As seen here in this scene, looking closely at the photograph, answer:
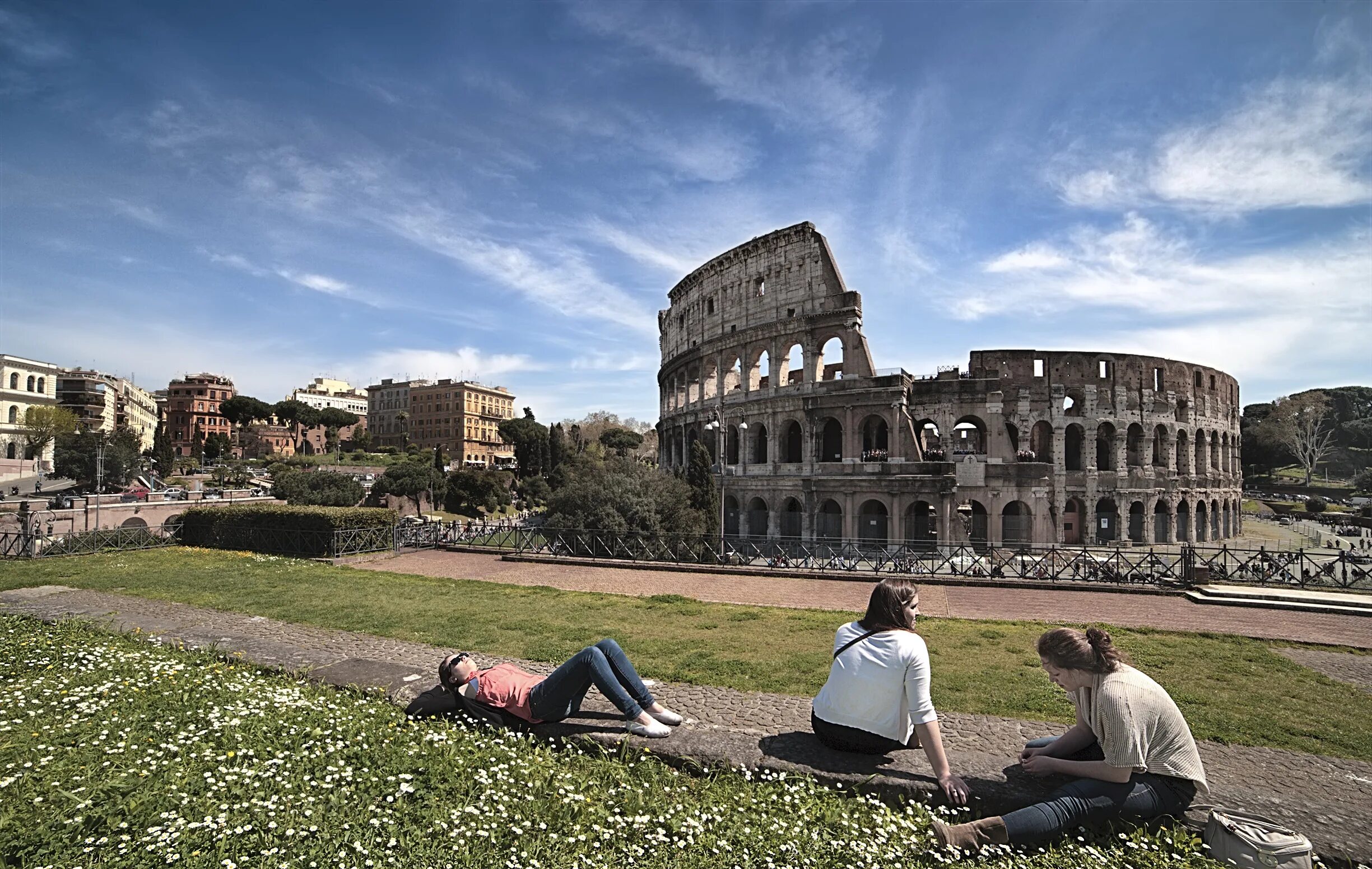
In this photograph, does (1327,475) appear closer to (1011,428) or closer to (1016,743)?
(1011,428)

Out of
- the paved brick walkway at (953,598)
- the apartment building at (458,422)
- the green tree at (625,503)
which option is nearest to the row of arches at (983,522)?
the green tree at (625,503)

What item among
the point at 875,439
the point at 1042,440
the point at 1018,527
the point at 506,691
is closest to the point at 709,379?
the point at 875,439

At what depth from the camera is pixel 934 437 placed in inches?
1494

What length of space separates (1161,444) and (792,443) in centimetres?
2051

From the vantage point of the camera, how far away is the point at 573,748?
439 cm

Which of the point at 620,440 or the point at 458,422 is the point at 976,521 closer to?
the point at 620,440

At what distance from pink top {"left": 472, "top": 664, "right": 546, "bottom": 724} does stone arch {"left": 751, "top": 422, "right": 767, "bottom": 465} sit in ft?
102

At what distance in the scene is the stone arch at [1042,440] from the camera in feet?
104

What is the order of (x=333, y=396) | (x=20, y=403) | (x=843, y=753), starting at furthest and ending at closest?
1. (x=333, y=396)
2. (x=20, y=403)
3. (x=843, y=753)

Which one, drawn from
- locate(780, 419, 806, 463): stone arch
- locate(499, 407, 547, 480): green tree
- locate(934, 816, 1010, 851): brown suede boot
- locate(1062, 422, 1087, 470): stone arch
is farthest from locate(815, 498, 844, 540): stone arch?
locate(499, 407, 547, 480): green tree

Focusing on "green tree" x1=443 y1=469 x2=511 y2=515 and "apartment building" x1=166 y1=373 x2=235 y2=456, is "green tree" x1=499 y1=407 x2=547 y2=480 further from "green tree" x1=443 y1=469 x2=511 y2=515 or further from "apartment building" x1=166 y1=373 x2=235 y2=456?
"apartment building" x1=166 y1=373 x2=235 y2=456

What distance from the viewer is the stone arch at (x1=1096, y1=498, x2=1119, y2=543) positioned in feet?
105

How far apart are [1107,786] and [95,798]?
18.5 feet

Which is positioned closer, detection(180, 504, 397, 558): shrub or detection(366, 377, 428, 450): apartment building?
detection(180, 504, 397, 558): shrub
